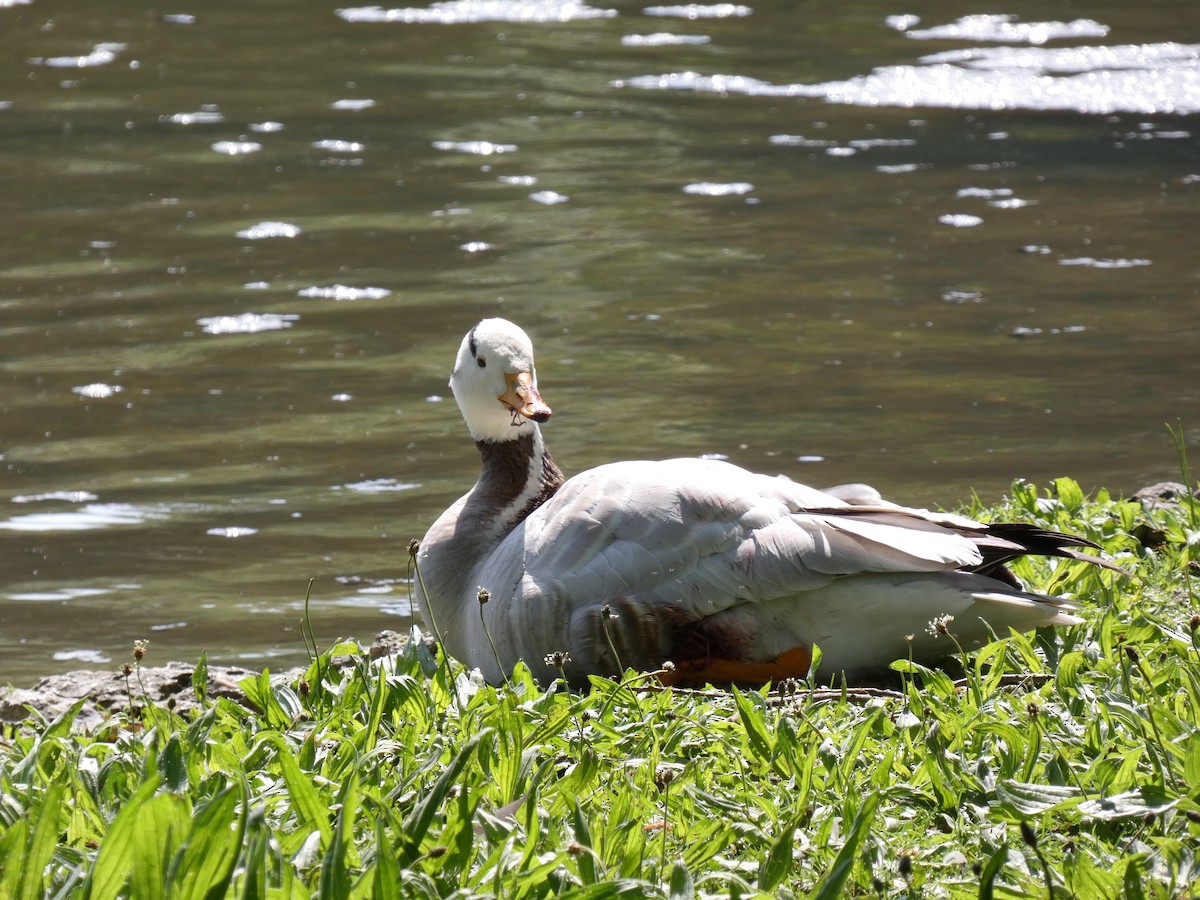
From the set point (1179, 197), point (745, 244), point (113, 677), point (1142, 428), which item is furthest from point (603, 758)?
point (1179, 197)

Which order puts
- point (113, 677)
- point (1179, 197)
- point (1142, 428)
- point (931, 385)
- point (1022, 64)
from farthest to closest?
point (1022, 64)
point (1179, 197)
point (931, 385)
point (1142, 428)
point (113, 677)

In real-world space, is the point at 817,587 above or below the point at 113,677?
above

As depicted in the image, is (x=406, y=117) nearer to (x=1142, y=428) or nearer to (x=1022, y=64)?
(x=1022, y=64)

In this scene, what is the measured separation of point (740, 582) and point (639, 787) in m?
1.10

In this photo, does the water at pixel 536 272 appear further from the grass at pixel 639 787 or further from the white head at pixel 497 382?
the grass at pixel 639 787

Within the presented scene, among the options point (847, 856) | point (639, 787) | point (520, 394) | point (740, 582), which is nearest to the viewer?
point (847, 856)

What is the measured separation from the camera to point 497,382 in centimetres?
518

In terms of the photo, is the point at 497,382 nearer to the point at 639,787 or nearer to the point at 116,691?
the point at 116,691

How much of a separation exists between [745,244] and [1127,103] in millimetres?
5230

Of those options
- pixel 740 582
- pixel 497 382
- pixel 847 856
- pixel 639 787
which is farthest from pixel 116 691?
pixel 847 856

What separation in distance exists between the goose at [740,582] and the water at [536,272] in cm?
158

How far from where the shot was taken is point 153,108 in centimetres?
1518

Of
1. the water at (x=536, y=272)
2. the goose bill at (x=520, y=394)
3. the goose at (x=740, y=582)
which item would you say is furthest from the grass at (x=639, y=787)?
the water at (x=536, y=272)

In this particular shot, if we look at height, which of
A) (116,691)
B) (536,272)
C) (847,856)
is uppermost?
(847,856)
